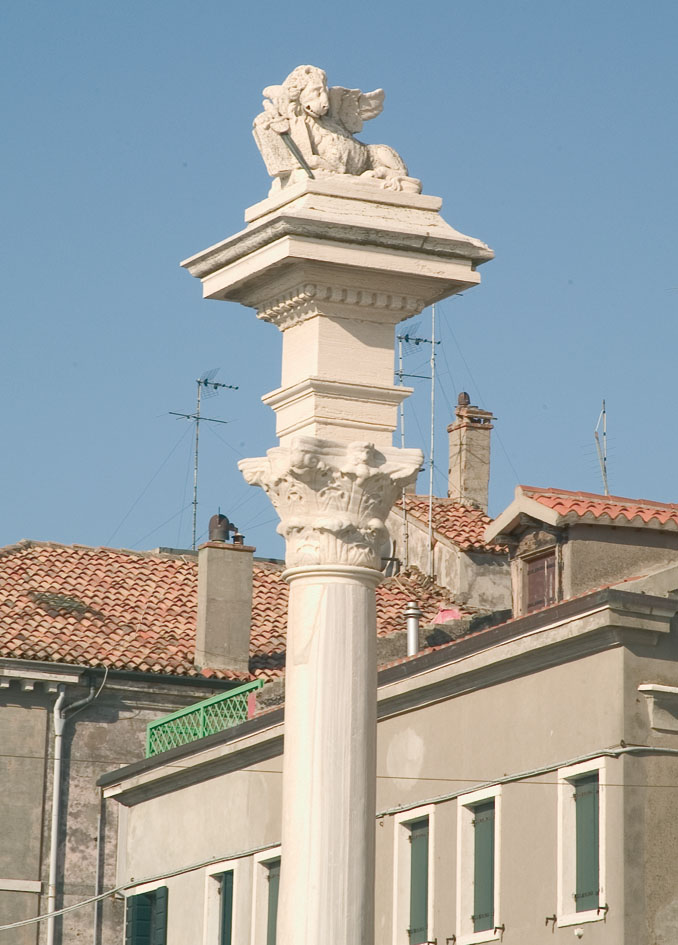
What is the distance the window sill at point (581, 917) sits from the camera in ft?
56.2

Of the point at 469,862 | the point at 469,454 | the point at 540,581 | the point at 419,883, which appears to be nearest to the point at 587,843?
the point at 469,862

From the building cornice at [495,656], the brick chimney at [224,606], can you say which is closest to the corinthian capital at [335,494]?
the building cornice at [495,656]

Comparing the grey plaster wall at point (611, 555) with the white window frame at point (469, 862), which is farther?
the grey plaster wall at point (611, 555)

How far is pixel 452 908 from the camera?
19.3m

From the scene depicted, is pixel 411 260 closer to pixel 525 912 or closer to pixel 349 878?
pixel 349 878

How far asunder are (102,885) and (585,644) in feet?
39.7

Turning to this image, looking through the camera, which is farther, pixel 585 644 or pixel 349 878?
pixel 585 644

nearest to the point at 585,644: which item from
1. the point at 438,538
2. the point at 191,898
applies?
the point at 191,898

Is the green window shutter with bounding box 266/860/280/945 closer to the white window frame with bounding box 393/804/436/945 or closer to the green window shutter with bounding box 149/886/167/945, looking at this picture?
the white window frame with bounding box 393/804/436/945

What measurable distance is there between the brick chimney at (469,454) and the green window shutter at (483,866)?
16.4 metres

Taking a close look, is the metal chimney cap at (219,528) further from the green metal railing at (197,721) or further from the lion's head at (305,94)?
the lion's head at (305,94)

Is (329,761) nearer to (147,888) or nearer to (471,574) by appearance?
(147,888)

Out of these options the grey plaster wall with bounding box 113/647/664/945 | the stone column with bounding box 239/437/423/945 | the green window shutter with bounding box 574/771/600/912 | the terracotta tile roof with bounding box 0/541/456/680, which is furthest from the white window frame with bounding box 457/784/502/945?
the stone column with bounding box 239/437/423/945

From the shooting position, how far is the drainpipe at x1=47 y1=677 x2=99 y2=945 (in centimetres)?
2770
